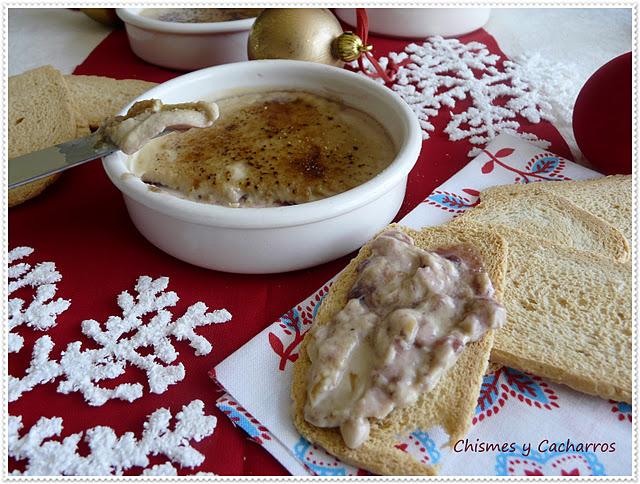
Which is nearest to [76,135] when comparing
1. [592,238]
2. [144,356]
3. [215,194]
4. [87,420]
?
[215,194]

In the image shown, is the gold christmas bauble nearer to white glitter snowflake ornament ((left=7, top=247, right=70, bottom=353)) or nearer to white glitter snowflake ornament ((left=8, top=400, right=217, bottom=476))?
white glitter snowflake ornament ((left=7, top=247, right=70, bottom=353))

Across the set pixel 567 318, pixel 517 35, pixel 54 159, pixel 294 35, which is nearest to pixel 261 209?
pixel 54 159

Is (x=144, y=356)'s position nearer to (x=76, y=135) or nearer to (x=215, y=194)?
(x=215, y=194)

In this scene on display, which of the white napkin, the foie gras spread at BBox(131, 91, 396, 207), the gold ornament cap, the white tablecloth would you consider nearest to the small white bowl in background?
the white tablecloth

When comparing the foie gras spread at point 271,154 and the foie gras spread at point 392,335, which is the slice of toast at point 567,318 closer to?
the foie gras spread at point 392,335

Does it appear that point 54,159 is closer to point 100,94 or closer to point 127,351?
point 127,351
